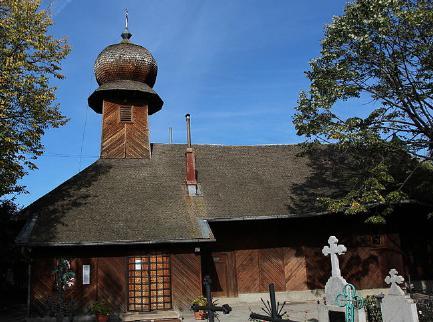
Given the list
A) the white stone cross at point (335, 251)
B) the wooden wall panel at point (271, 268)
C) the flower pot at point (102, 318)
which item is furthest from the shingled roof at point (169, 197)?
the white stone cross at point (335, 251)

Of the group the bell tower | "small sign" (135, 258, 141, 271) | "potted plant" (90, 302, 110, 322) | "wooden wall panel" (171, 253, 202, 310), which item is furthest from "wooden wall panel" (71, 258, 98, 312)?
the bell tower

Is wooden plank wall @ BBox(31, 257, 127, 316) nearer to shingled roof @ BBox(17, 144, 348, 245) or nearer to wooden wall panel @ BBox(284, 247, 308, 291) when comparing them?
shingled roof @ BBox(17, 144, 348, 245)

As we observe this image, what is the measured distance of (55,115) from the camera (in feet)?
48.3

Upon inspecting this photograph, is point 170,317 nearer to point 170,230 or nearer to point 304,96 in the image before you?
point 170,230

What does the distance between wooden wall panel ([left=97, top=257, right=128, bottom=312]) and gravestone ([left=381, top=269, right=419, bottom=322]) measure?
8.96m

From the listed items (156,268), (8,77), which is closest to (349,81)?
(156,268)

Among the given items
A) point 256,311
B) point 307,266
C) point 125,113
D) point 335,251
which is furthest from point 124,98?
point 335,251

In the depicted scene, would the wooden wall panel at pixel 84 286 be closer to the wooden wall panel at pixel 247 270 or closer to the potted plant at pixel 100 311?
the potted plant at pixel 100 311

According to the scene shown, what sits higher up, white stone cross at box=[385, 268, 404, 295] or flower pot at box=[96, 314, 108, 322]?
white stone cross at box=[385, 268, 404, 295]

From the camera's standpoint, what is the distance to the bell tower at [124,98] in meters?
21.0

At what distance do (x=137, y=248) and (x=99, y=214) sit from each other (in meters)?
1.99

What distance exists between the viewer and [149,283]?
15578 millimetres

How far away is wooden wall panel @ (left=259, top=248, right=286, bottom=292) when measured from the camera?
17438mm

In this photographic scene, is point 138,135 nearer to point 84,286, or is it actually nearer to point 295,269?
point 84,286
